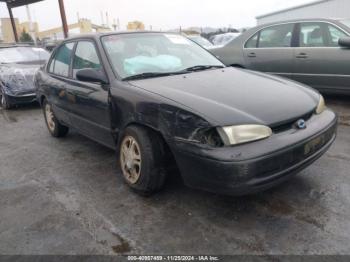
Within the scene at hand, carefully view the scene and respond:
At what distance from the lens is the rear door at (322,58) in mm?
5281

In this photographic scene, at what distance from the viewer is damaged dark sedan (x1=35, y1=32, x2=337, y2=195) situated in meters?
2.35

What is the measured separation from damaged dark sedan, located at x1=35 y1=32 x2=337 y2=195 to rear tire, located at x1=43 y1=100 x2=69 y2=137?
2.88ft

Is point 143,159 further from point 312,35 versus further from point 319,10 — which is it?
point 319,10

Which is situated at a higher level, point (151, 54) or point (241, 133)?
point (151, 54)

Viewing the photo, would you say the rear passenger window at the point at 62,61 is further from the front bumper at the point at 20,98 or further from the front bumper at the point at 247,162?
the front bumper at the point at 20,98

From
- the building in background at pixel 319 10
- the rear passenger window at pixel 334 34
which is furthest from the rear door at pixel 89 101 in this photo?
the building in background at pixel 319 10

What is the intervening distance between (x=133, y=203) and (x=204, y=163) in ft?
3.15

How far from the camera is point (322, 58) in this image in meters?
5.46

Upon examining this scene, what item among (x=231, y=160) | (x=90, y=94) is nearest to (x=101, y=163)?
(x=90, y=94)

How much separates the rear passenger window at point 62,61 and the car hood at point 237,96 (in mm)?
1574

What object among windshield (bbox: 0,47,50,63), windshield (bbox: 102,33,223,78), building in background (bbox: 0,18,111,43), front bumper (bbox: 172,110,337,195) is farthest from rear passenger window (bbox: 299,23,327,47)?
building in background (bbox: 0,18,111,43)

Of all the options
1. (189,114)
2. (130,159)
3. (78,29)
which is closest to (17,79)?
(130,159)

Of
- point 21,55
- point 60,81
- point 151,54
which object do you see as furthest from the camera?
point 21,55

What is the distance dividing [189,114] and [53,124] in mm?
3336
